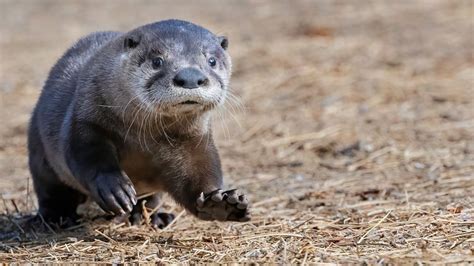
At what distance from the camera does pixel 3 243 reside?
5309mm

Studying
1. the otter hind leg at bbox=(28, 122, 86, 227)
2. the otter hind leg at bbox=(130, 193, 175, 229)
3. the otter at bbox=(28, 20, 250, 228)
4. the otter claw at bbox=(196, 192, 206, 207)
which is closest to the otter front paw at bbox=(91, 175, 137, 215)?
the otter at bbox=(28, 20, 250, 228)

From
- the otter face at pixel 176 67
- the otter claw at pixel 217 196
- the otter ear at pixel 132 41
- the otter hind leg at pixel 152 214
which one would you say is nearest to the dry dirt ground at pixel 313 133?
the otter hind leg at pixel 152 214

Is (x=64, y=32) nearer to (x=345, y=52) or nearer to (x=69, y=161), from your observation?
(x=345, y=52)

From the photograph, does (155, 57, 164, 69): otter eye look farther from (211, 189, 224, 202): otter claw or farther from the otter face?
(211, 189, 224, 202): otter claw

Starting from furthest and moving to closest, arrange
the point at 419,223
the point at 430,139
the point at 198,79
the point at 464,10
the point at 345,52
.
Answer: the point at 464,10 → the point at 345,52 → the point at 430,139 → the point at 419,223 → the point at 198,79

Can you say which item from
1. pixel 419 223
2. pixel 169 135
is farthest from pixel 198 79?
pixel 419 223

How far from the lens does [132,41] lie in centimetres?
524

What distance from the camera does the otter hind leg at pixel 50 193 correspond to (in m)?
5.94

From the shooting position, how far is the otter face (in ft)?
15.4

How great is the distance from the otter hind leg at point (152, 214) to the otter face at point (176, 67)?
3.33 feet

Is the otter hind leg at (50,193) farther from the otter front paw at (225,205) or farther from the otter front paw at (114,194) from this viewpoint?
the otter front paw at (225,205)

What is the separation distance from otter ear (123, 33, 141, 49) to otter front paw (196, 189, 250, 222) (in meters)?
0.86

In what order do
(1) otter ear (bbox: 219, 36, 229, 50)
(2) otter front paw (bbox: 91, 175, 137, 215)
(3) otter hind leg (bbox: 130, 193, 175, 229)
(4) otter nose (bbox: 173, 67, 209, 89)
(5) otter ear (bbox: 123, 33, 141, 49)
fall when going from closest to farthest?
(4) otter nose (bbox: 173, 67, 209, 89)
(2) otter front paw (bbox: 91, 175, 137, 215)
(5) otter ear (bbox: 123, 33, 141, 49)
(1) otter ear (bbox: 219, 36, 229, 50)
(3) otter hind leg (bbox: 130, 193, 175, 229)

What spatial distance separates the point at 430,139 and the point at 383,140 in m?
0.36
